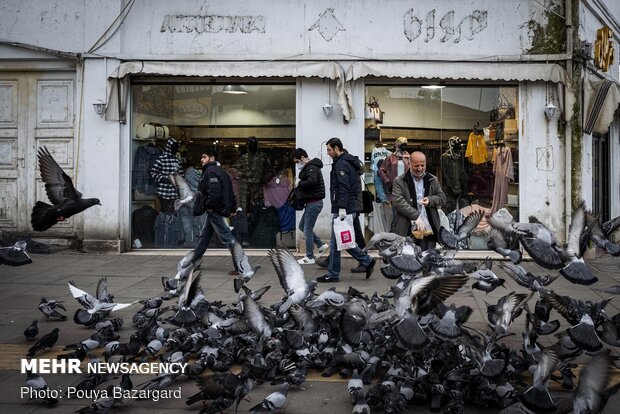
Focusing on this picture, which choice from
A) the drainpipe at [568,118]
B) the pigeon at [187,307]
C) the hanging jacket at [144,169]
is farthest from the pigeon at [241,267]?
the drainpipe at [568,118]

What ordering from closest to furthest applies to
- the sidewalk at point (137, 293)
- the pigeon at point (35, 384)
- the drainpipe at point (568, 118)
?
the pigeon at point (35, 384) < the sidewalk at point (137, 293) < the drainpipe at point (568, 118)

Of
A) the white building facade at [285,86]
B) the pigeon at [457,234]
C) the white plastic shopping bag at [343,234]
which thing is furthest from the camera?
the white building facade at [285,86]

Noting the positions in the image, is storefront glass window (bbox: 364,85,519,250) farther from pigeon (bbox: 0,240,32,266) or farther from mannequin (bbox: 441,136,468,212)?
pigeon (bbox: 0,240,32,266)

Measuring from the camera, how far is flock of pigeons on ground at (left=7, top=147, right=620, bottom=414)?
430cm

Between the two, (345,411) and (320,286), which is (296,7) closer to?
(320,286)

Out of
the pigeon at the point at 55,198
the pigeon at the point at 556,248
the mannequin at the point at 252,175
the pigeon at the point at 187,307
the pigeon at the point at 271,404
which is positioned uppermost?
the mannequin at the point at 252,175

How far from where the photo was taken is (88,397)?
4.57 m

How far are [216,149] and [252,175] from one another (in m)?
0.89

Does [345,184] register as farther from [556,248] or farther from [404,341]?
[404,341]

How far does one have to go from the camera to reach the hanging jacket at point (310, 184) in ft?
31.9

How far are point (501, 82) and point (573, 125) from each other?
1.49 meters

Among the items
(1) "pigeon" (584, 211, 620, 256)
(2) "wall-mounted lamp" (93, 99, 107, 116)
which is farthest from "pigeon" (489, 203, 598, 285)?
(2) "wall-mounted lamp" (93, 99, 107, 116)

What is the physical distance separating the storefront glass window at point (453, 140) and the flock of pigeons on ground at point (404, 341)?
582cm

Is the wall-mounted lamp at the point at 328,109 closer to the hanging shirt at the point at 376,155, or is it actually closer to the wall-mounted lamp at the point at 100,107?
the hanging shirt at the point at 376,155
